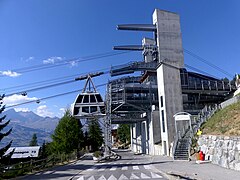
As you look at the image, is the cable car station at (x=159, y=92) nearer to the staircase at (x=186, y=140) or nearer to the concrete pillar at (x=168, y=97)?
the concrete pillar at (x=168, y=97)

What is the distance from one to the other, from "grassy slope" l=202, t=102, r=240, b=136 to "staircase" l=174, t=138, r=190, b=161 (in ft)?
7.90

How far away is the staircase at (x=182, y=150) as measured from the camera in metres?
26.3

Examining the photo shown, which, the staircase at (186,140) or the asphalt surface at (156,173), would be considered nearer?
the asphalt surface at (156,173)

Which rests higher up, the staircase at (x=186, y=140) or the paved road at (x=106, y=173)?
the staircase at (x=186, y=140)

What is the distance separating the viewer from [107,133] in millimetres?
45500

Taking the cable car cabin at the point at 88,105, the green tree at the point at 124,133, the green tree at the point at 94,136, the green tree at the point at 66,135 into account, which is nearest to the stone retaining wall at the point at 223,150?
the cable car cabin at the point at 88,105

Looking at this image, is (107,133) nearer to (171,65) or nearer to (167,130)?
(167,130)

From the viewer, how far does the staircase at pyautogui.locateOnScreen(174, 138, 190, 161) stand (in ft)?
86.4

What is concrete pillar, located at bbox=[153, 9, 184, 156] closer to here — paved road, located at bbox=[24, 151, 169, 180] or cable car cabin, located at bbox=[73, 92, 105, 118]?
cable car cabin, located at bbox=[73, 92, 105, 118]

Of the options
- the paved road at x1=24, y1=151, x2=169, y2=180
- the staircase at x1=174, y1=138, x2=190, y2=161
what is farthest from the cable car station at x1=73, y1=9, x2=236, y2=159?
the paved road at x1=24, y1=151, x2=169, y2=180

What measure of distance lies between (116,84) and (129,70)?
22.0ft

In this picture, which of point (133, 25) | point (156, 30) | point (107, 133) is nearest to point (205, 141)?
point (107, 133)

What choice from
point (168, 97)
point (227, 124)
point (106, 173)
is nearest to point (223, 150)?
point (227, 124)

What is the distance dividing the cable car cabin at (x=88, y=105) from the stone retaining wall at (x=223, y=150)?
2095cm
